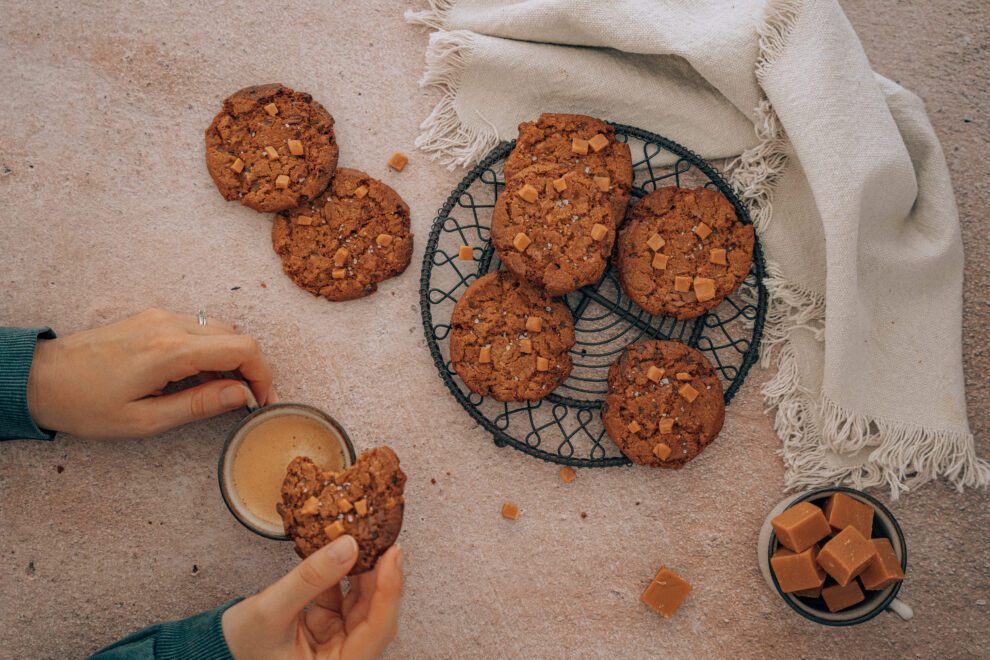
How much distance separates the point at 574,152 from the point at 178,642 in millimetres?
1500

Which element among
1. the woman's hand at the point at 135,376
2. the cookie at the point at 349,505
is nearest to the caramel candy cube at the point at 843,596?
the cookie at the point at 349,505

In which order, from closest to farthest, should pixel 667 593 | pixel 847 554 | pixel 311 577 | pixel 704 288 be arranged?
pixel 311 577
pixel 847 554
pixel 704 288
pixel 667 593

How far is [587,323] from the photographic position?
179 centimetres

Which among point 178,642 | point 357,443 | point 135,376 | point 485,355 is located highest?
point 485,355

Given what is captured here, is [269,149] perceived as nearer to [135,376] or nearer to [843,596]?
[135,376]

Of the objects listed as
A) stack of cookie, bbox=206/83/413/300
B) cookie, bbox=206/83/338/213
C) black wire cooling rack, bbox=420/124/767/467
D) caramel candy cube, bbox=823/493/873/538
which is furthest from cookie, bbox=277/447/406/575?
caramel candy cube, bbox=823/493/873/538

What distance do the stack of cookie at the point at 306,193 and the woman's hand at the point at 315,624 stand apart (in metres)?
0.69

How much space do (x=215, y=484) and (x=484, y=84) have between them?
1.29 meters

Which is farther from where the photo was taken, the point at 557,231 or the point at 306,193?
the point at 306,193

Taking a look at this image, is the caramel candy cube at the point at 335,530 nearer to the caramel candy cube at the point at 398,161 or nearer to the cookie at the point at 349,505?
the cookie at the point at 349,505

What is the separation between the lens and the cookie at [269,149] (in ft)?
5.49

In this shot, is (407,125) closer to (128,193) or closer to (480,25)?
(480,25)

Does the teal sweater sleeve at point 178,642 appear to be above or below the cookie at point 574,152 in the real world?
below

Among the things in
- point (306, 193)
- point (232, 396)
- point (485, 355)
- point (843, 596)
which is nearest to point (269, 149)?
point (306, 193)
